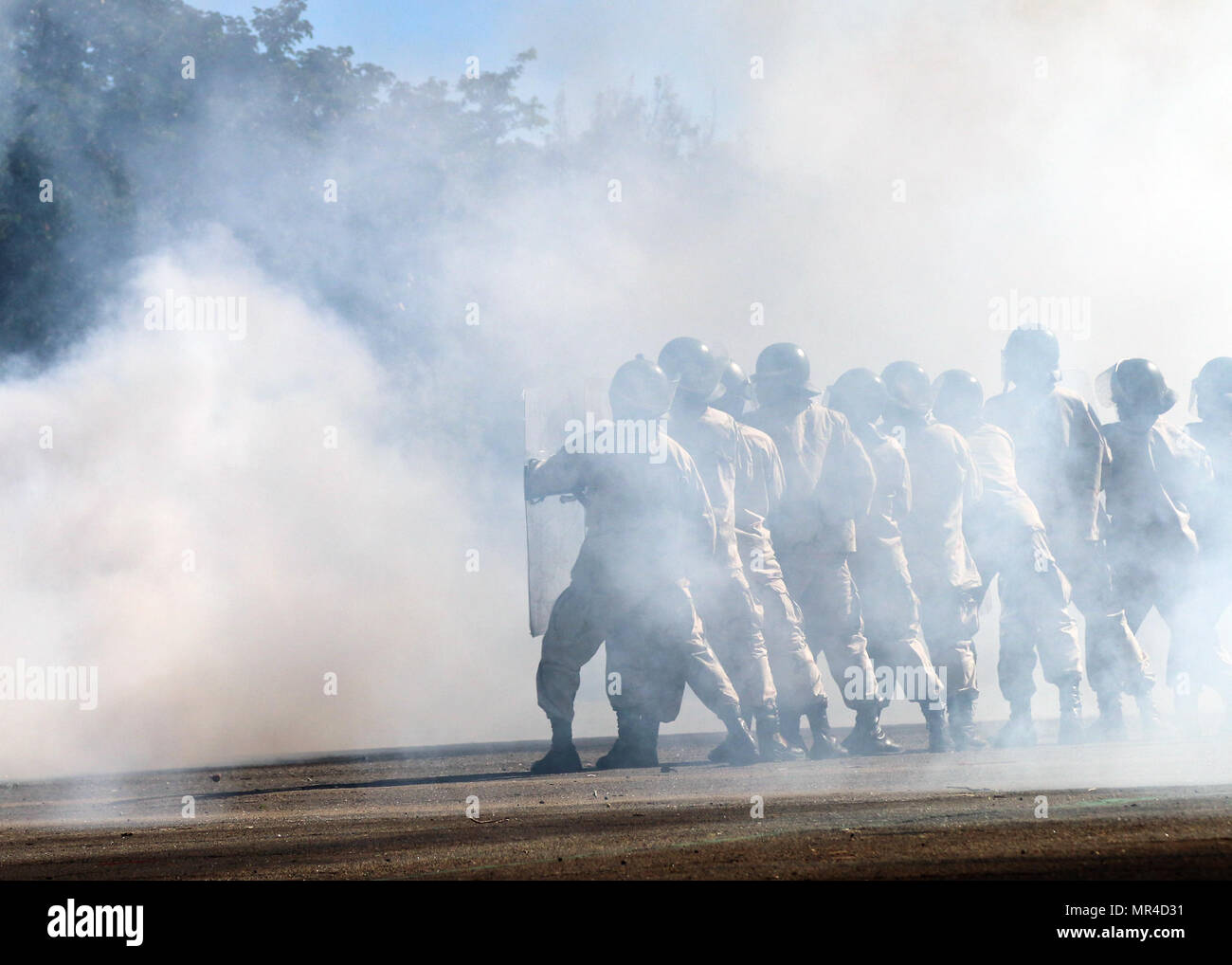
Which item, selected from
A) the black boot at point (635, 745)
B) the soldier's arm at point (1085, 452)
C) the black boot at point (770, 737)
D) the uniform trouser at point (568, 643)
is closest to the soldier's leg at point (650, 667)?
the black boot at point (635, 745)

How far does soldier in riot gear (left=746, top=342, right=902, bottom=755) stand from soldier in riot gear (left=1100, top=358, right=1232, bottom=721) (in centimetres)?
216

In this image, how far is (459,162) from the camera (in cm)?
1619

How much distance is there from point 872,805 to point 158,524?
7.22 m

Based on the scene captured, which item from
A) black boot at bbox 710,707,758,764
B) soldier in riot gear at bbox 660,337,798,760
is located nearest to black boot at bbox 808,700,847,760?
soldier in riot gear at bbox 660,337,798,760

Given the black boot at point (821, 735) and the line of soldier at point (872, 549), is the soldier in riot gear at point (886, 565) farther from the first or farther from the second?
the black boot at point (821, 735)

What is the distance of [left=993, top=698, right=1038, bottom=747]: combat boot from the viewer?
9.28 metres

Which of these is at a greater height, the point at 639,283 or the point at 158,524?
the point at 639,283

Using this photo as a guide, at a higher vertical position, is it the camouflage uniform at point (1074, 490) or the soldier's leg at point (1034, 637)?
the camouflage uniform at point (1074, 490)

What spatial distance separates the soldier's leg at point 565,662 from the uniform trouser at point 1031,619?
109 inches

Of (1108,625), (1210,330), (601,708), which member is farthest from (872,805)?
(1210,330)

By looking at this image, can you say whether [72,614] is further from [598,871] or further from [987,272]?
[987,272]

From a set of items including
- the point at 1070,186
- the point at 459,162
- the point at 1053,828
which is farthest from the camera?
the point at 459,162

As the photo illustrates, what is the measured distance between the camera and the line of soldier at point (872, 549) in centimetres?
854

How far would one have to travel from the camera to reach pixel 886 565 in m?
9.41
